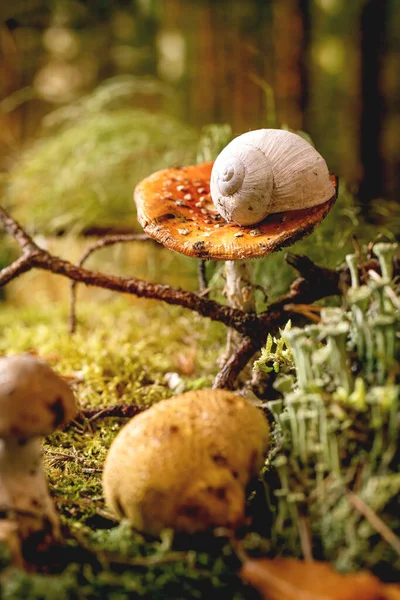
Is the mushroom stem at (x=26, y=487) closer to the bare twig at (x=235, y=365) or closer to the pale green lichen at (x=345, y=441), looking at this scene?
the pale green lichen at (x=345, y=441)

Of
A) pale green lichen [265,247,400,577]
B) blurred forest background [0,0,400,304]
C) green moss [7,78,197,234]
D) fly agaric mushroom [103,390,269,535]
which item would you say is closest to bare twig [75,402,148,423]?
fly agaric mushroom [103,390,269,535]

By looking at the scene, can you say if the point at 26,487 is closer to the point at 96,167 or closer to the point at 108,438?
the point at 108,438

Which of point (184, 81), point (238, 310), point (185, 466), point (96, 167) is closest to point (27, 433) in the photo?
point (185, 466)

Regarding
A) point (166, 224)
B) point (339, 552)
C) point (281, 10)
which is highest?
point (281, 10)

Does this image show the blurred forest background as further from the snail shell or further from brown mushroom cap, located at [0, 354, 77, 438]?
brown mushroom cap, located at [0, 354, 77, 438]

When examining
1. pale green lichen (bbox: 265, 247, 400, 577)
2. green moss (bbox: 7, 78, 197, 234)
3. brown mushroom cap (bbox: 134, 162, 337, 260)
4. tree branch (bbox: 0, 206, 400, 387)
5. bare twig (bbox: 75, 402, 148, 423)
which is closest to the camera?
pale green lichen (bbox: 265, 247, 400, 577)

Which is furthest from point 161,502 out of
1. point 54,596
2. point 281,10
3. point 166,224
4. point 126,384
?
point 281,10

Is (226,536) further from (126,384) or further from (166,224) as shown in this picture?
(126,384)
